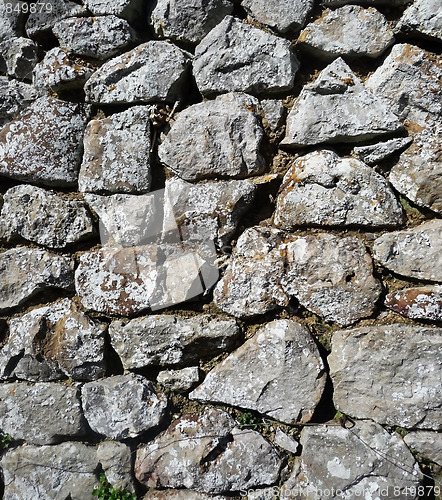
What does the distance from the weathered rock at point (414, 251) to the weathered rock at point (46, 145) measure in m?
1.28

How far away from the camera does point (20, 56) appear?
2.00 m

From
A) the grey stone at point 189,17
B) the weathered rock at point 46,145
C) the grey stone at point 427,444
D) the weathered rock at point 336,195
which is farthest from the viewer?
the weathered rock at point 46,145

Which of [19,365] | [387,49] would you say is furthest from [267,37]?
[19,365]

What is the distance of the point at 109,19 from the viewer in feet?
6.02

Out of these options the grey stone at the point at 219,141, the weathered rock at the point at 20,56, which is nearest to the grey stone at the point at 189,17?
the grey stone at the point at 219,141

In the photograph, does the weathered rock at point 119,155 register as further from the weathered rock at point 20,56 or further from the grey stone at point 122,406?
the grey stone at point 122,406

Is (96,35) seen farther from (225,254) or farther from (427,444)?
(427,444)

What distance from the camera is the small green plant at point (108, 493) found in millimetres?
1659

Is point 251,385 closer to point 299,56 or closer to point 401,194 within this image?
point 401,194

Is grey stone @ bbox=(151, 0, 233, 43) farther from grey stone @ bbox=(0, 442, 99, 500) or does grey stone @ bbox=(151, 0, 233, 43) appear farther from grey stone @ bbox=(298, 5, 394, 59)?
grey stone @ bbox=(0, 442, 99, 500)

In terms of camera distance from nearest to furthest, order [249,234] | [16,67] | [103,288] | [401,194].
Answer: [401,194] < [249,234] < [103,288] < [16,67]

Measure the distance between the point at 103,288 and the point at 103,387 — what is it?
385mm

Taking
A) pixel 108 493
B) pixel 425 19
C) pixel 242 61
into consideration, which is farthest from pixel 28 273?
pixel 425 19

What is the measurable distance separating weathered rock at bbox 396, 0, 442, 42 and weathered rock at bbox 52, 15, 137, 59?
1066 millimetres
